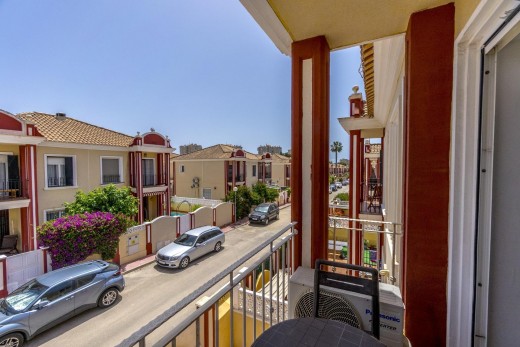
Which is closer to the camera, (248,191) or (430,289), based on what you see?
(430,289)

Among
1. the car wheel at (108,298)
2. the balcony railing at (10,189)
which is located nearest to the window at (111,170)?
the balcony railing at (10,189)

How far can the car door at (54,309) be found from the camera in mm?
4473

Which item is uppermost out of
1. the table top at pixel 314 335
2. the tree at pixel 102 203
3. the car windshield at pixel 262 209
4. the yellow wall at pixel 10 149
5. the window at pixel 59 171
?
the yellow wall at pixel 10 149

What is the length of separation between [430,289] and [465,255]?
356 mm

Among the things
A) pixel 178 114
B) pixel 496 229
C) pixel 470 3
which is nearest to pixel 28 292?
pixel 496 229

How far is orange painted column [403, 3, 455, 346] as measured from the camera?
1418 mm

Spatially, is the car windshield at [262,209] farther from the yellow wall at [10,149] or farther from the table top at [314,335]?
the table top at [314,335]

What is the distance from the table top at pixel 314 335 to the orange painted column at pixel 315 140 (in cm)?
84

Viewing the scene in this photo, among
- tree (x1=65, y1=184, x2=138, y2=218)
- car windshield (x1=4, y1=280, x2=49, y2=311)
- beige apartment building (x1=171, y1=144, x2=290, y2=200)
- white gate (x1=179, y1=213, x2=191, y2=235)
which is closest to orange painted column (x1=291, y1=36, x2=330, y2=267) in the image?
car windshield (x1=4, y1=280, x2=49, y2=311)

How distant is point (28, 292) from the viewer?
4.65m

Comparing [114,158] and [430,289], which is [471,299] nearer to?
[430,289]

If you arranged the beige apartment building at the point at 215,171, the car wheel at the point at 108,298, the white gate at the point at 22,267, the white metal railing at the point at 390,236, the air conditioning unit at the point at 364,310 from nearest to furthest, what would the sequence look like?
the air conditioning unit at the point at 364,310, the white metal railing at the point at 390,236, the car wheel at the point at 108,298, the white gate at the point at 22,267, the beige apartment building at the point at 215,171

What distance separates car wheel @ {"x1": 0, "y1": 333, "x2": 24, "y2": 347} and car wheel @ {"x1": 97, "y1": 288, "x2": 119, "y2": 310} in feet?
4.34

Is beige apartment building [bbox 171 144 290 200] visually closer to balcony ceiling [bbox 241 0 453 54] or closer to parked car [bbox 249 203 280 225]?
parked car [bbox 249 203 280 225]
